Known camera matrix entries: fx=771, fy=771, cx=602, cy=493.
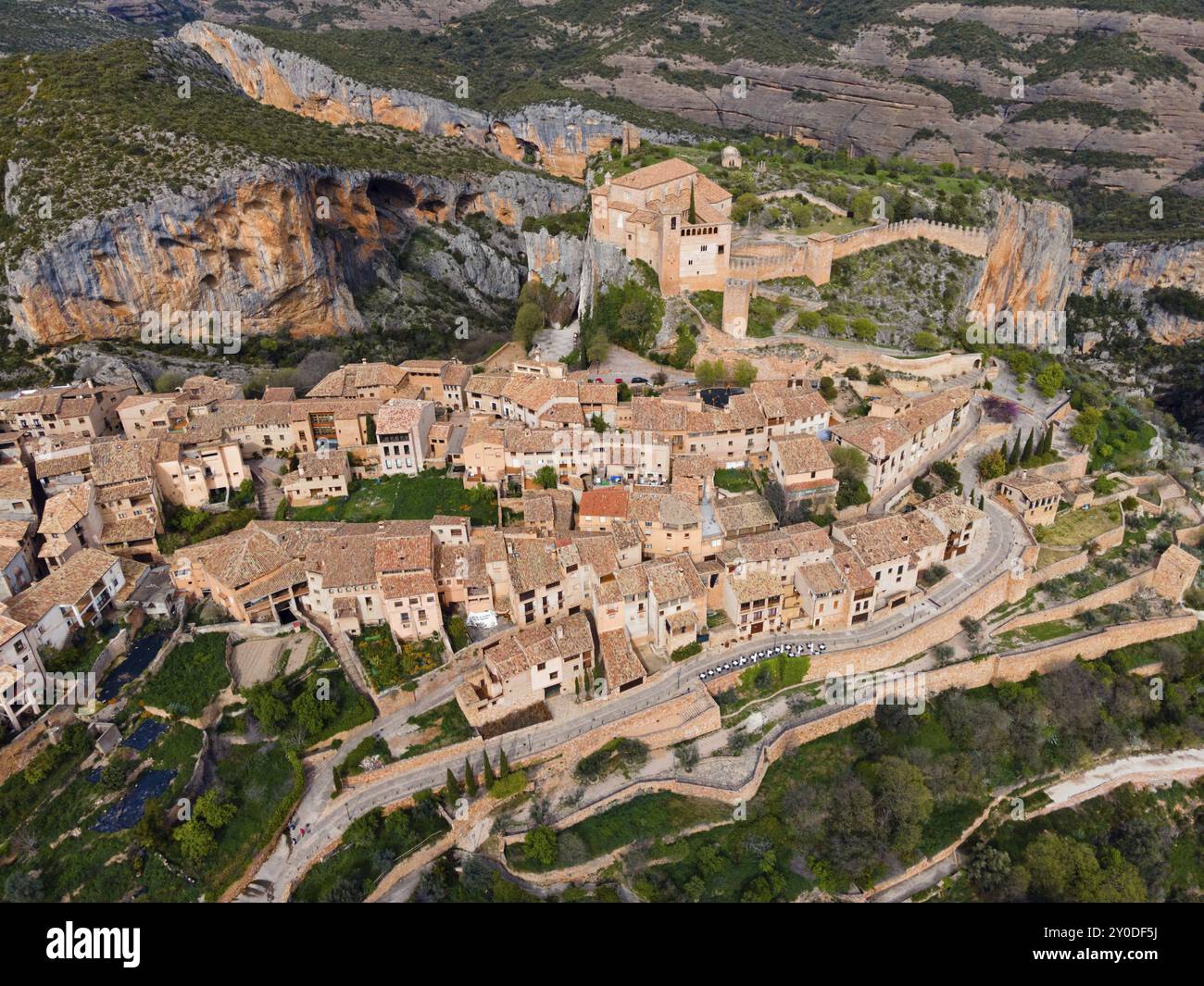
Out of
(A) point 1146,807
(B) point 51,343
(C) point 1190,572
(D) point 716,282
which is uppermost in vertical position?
(D) point 716,282

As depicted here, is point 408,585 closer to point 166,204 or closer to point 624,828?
point 624,828

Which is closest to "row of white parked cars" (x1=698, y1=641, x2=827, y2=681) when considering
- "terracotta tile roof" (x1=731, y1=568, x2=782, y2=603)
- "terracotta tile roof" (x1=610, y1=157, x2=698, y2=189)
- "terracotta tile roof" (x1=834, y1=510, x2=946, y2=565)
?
"terracotta tile roof" (x1=731, y1=568, x2=782, y2=603)

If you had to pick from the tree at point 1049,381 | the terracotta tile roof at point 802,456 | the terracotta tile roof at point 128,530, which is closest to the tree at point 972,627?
the terracotta tile roof at point 802,456

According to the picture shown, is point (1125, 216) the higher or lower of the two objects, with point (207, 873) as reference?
higher

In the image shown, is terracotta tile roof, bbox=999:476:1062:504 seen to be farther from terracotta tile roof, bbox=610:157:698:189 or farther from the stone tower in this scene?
terracotta tile roof, bbox=610:157:698:189

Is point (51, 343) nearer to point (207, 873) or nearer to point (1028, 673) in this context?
point (207, 873)

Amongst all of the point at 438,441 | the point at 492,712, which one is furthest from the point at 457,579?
the point at 438,441

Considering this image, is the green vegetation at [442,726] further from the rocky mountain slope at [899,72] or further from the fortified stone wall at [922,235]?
the rocky mountain slope at [899,72]
